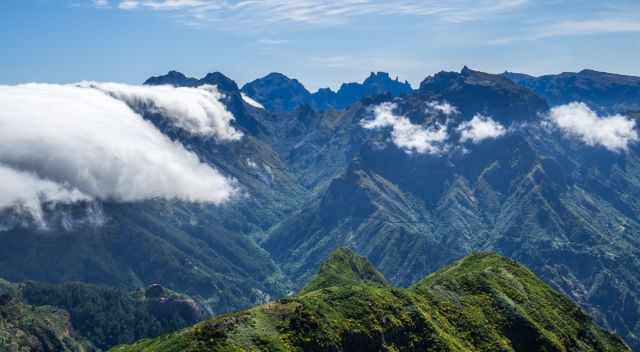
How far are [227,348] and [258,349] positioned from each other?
33.5ft

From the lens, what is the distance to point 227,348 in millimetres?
193500

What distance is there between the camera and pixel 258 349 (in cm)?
19962

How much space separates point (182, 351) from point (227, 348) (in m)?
12.9

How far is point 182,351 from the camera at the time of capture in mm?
195250

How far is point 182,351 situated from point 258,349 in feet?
69.4
